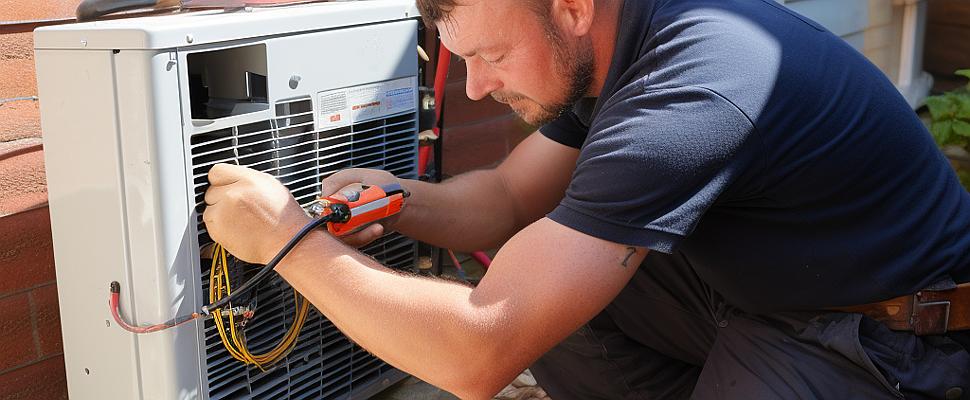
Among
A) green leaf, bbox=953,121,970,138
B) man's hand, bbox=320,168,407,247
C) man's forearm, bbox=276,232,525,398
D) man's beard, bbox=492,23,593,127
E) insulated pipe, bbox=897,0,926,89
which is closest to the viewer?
man's forearm, bbox=276,232,525,398

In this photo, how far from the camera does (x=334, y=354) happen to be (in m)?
1.94

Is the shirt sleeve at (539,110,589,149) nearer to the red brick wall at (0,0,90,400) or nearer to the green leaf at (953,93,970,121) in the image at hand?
the red brick wall at (0,0,90,400)

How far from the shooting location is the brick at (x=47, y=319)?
1.95m

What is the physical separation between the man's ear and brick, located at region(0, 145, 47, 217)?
3.51ft

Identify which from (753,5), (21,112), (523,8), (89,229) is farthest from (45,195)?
(753,5)

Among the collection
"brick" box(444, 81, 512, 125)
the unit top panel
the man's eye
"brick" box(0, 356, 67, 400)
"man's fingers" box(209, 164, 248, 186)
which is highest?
the unit top panel

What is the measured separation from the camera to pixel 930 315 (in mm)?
1627

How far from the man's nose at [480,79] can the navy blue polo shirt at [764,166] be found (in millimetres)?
177

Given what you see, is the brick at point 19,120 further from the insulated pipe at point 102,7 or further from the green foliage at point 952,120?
the green foliage at point 952,120

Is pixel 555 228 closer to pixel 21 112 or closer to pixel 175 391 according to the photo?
pixel 175 391

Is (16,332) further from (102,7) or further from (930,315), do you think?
(930,315)

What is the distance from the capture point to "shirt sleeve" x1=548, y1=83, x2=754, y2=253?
134cm

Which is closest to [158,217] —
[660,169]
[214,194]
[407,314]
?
[214,194]

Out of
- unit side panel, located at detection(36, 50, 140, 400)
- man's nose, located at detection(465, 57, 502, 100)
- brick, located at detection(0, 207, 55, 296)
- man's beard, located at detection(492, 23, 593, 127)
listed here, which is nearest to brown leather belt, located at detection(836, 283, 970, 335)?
man's beard, located at detection(492, 23, 593, 127)
